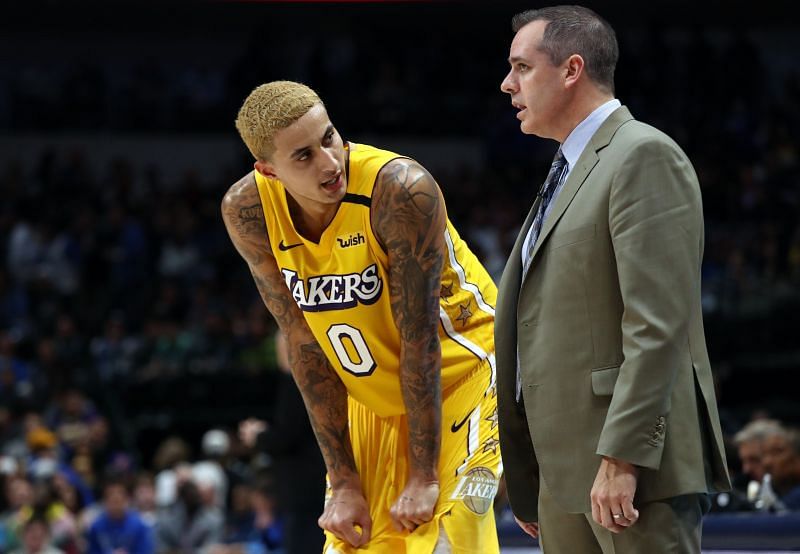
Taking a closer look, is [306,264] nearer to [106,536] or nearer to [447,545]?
[447,545]

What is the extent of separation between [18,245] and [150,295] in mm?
1910

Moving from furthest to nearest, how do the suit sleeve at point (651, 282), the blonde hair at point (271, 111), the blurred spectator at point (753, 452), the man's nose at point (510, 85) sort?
1. the blurred spectator at point (753, 452)
2. the blonde hair at point (271, 111)
3. the man's nose at point (510, 85)
4. the suit sleeve at point (651, 282)

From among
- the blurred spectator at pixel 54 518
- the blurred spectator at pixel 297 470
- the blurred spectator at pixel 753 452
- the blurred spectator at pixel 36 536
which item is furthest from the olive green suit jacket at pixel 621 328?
the blurred spectator at pixel 54 518

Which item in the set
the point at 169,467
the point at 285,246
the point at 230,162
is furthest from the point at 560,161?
the point at 230,162

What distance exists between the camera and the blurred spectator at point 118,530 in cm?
947

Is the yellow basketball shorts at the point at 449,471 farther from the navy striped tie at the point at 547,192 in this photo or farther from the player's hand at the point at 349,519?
the navy striped tie at the point at 547,192

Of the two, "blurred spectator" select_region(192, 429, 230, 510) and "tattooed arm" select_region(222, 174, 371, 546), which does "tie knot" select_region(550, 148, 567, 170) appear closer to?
"tattooed arm" select_region(222, 174, 371, 546)

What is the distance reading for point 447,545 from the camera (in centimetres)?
355

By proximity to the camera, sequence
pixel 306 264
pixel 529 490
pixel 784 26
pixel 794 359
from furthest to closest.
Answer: pixel 784 26, pixel 794 359, pixel 306 264, pixel 529 490

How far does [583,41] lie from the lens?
3.12m

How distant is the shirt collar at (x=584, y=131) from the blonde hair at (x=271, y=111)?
0.76 m

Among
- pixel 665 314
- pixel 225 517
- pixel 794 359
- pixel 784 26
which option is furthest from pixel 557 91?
pixel 784 26

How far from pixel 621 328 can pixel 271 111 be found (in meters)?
1.19

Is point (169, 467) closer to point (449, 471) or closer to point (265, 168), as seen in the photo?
point (449, 471)
